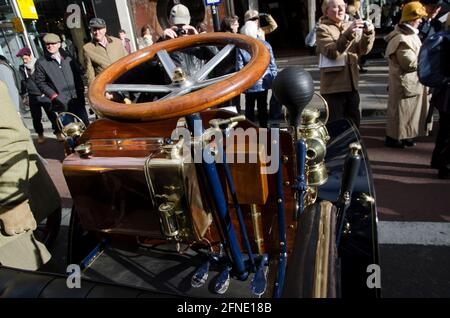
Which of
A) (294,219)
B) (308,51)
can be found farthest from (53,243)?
(308,51)

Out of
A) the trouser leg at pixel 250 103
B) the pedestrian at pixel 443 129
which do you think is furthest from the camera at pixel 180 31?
the pedestrian at pixel 443 129

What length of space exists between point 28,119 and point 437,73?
27.7ft

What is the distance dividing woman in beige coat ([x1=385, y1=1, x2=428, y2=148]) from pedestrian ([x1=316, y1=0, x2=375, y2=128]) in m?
0.41

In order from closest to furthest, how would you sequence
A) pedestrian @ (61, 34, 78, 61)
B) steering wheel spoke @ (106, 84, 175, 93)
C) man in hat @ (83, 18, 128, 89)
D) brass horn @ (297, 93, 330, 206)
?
steering wheel spoke @ (106, 84, 175, 93) < brass horn @ (297, 93, 330, 206) < man in hat @ (83, 18, 128, 89) < pedestrian @ (61, 34, 78, 61)

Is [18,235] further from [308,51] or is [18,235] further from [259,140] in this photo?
[308,51]

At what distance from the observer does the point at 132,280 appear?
1.64 metres

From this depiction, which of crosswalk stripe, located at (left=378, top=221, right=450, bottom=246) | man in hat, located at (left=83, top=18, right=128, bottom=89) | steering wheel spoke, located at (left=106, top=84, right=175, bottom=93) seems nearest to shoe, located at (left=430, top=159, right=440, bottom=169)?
crosswalk stripe, located at (left=378, top=221, right=450, bottom=246)

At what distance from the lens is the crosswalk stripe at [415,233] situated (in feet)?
7.59

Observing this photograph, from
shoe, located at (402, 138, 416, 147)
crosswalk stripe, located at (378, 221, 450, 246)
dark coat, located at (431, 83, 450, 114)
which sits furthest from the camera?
shoe, located at (402, 138, 416, 147)

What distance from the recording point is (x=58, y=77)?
4.80m

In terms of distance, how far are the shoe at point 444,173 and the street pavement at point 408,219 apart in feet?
0.18

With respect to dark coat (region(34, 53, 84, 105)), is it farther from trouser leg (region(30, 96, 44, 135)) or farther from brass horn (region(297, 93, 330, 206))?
brass horn (region(297, 93, 330, 206))

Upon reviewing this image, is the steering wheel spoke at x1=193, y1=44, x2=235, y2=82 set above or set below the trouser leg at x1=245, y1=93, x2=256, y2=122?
above

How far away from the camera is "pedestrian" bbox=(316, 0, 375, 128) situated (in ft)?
10.5
